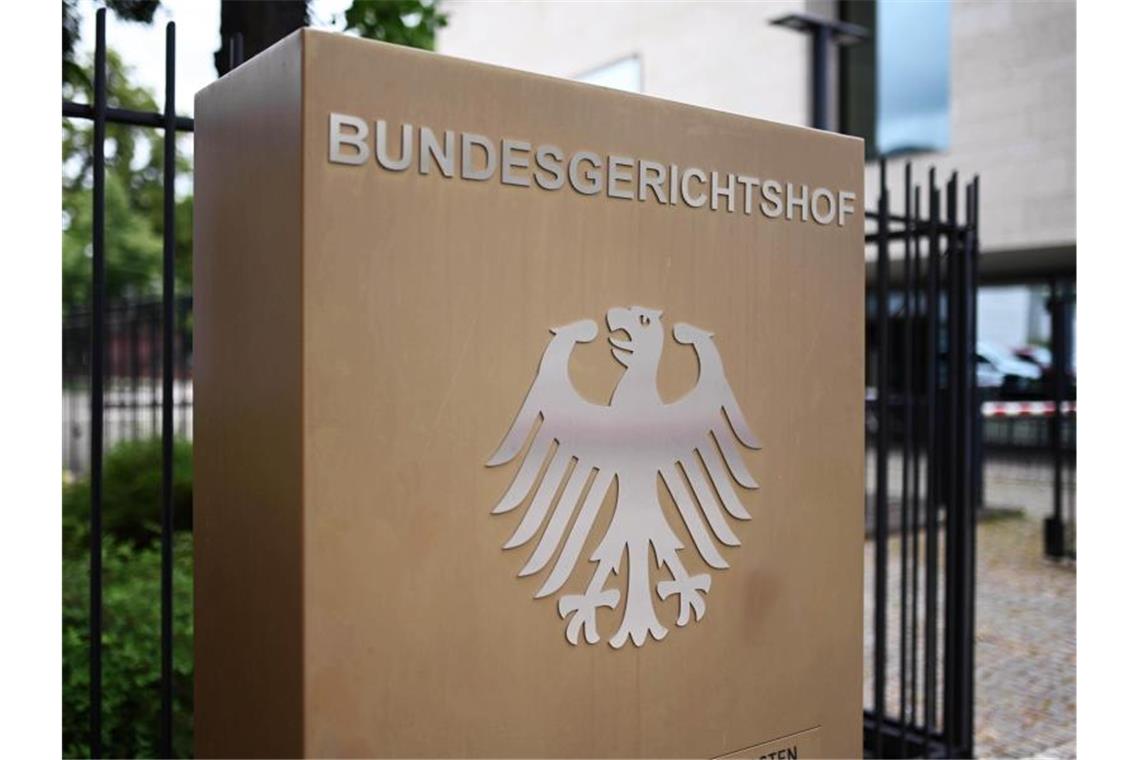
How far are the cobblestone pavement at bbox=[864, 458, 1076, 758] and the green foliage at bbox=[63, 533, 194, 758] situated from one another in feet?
13.1

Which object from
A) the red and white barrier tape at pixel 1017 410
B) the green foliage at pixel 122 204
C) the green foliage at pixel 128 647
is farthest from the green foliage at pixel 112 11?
the red and white barrier tape at pixel 1017 410

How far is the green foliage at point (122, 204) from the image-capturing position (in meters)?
10.1

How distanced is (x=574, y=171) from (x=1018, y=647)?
640 centimetres

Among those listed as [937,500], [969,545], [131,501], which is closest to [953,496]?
[937,500]

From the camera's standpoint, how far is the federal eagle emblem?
241 cm

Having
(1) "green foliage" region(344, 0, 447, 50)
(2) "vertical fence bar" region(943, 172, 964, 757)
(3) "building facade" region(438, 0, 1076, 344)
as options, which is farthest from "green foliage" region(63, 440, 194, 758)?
(3) "building facade" region(438, 0, 1076, 344)

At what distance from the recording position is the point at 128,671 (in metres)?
4.45

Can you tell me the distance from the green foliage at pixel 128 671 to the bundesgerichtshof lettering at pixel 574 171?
2.55 meters

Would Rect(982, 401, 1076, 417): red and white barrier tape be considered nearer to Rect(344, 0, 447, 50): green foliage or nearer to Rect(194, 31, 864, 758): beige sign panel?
Rect(344, 0, 447, 50): green foliage

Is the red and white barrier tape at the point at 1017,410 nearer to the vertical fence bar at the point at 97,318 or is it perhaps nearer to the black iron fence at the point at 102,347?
the black iron fence at the point at 102,347

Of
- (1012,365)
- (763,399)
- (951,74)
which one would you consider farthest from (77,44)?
(1012,365)

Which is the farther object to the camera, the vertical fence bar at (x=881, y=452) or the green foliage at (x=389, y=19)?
the green foliage at (x=389, y=19)

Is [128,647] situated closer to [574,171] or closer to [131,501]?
[574,171]
